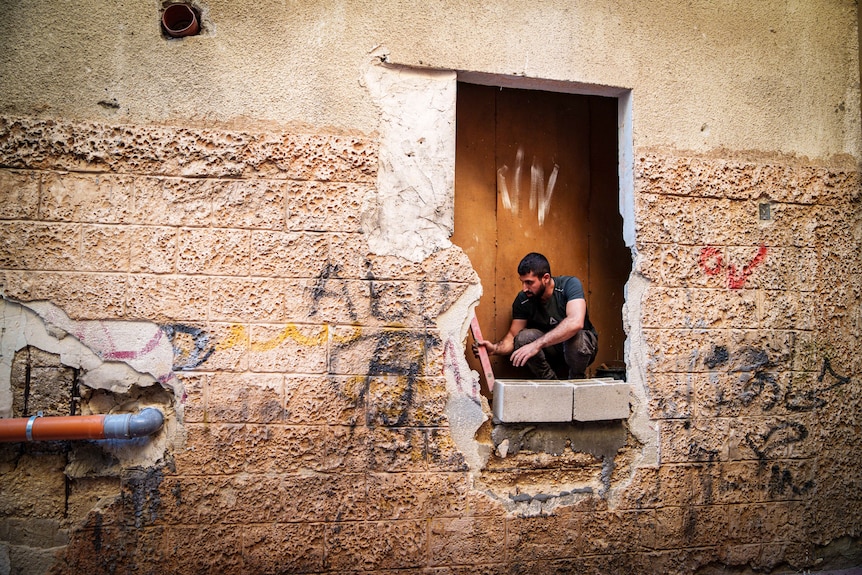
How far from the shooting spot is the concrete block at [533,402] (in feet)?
9.62

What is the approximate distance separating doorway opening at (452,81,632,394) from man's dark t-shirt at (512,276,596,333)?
30 centimetres

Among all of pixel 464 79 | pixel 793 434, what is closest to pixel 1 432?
pixel 464 79

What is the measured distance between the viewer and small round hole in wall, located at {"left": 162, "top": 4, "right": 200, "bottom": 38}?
2.72m

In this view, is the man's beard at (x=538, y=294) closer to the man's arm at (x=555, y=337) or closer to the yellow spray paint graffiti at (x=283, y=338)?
the man's arm at (x=555, y=337)

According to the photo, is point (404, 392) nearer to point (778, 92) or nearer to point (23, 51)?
point (23, 51)

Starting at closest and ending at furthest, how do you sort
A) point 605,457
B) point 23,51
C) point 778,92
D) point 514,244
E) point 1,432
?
point 1,432 < point 23,51 < point 605,457 < point 778,92 < point 514,244

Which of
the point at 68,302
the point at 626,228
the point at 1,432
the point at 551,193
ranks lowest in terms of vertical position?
the point at 1,432

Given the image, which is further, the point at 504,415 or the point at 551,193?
the point at 551,193

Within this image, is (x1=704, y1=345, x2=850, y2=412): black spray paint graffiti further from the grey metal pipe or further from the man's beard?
the grey metal pipe

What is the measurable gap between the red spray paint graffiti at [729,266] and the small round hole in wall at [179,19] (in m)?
2.94

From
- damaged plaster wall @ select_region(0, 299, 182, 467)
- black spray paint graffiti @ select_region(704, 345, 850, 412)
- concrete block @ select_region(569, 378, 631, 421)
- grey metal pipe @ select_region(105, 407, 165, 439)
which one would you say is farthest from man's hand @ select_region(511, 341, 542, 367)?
grey metal pipe @ select_region(105, 407, 165, 439)

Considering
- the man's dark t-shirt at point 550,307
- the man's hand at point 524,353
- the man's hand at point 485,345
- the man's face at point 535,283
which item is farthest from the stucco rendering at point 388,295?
the man's face at point 535,283

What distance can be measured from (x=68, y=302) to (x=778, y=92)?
13.1 feet

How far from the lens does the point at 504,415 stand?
2.93 metres
